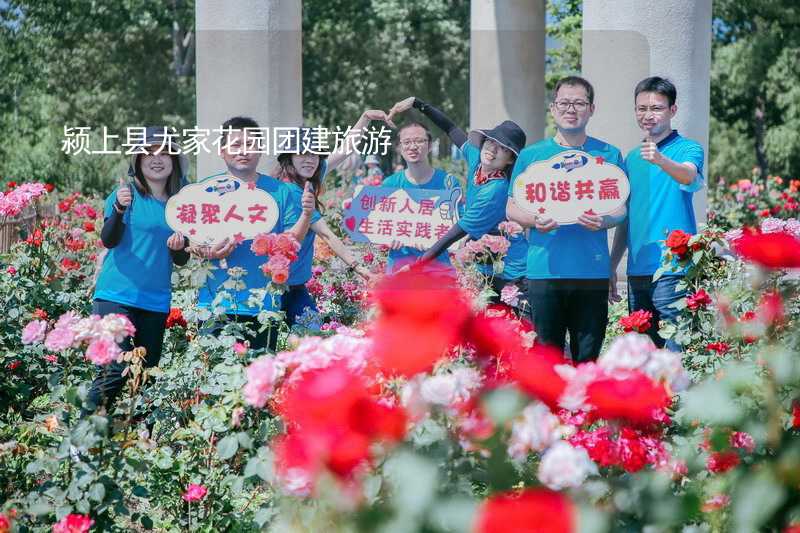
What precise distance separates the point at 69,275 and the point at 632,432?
17.7 ft

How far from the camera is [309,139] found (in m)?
5.92

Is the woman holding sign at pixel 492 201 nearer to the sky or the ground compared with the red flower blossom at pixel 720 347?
nearer to the sky

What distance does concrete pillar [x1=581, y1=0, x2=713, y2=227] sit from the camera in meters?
7.33

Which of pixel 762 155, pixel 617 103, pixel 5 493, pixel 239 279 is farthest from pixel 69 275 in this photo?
pixel 762 155

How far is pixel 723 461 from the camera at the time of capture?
258 centimetres

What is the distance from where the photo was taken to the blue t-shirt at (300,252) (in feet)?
17.4

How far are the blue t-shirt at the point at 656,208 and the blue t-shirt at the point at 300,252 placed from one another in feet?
4.96

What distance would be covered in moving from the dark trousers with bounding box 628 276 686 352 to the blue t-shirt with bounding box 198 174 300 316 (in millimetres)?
1634

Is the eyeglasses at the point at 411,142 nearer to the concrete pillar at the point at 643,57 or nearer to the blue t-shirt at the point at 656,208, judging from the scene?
the blue t-shirt at the point at 656,208

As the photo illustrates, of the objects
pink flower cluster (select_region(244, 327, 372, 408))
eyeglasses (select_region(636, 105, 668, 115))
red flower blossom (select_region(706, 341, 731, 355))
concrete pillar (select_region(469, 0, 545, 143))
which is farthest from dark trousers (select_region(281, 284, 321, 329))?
concrete pillar (select_region(469, 0, 545, 143))

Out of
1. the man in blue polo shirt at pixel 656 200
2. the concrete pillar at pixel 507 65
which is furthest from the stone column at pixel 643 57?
the concrete pillar at pixel 507 65

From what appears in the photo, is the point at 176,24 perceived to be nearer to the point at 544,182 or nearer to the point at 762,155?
the point at 762,155

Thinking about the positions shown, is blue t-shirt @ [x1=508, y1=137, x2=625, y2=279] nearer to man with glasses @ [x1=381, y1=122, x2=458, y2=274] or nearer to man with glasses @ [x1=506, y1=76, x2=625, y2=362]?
man with glasses @ [x1=506, y1=76, x2=625, y2=362]

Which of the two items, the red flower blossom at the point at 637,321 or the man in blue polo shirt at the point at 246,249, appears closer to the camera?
the red flower blossom at the point at 637,321
